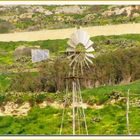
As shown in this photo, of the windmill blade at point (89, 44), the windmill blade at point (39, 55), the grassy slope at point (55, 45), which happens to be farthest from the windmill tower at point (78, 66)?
the windmill blade at point (39, 55)

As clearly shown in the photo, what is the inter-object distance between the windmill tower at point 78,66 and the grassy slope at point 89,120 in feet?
0.23

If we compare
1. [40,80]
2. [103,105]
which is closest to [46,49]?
[40,80]

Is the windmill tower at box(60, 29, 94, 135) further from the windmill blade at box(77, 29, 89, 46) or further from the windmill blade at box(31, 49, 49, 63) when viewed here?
the windmill blade at box(31, 49, 49, 63)

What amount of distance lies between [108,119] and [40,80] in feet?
2.78

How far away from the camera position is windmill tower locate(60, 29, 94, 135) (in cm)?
847

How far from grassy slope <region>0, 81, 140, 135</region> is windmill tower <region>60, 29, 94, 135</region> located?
7 cm

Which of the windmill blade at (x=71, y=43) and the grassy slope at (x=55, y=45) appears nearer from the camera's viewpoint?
the windmill blade at (x=71, y=43)

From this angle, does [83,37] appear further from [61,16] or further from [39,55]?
[39,55]

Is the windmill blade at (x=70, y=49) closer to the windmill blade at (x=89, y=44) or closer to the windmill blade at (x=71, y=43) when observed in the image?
the windmill blade at (x=71, y=43)

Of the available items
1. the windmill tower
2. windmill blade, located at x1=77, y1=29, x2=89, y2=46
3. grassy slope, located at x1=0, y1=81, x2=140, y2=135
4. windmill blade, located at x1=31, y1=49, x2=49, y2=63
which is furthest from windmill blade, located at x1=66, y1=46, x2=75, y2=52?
grassy slope, located at x1=0, y1=81, x2=140, y2=135

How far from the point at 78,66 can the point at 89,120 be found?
59 cm

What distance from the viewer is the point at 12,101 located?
28.1ft

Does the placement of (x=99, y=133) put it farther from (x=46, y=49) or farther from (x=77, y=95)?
(x=46, y=49)

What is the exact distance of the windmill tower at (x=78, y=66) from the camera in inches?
333
